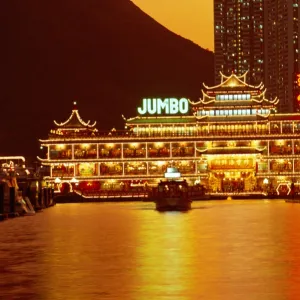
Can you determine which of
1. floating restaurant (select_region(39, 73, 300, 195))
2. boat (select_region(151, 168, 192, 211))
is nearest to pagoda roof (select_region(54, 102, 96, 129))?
floating restaurant (select_region(39, 73, 300, 195))

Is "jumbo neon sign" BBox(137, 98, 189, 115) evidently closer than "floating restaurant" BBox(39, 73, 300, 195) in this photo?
No

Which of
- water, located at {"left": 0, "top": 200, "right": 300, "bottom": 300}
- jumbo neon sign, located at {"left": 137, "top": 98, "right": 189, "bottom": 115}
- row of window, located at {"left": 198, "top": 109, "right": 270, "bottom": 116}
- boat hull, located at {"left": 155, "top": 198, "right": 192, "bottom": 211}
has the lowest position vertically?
water, located at {"left": 0, "top": 200, "right": 300, "bottom": 300}

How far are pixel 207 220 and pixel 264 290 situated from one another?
40.8 metres

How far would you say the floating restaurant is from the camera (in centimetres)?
16975

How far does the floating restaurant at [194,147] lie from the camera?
169750 millimetres

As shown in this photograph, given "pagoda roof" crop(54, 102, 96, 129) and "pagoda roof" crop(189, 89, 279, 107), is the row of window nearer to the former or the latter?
"pagoda roof" crop(189, 89, 279, 107)

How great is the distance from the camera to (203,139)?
171125 mm

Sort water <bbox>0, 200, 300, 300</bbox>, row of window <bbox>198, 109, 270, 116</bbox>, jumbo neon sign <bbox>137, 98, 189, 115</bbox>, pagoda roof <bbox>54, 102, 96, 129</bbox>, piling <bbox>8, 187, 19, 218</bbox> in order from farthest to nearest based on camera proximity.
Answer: pagoda roof <bbox>54, 102, 96, 129</bbox>
jumbo neon sign <bbox>137, 98, 189, 115</bbox>
row of window <bbox>198, 109, 270, 116</bbox>
piling <bbox>8, 187, 19, 218</bbox>
water <bbox>0, 200, 300, 300</bbox>

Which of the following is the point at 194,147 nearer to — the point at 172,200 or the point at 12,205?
the point at 172,200

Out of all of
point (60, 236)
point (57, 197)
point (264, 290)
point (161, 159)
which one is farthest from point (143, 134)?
point (264, 290)

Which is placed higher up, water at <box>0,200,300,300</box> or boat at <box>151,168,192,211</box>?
boat at <box>151,168,192,211</box>

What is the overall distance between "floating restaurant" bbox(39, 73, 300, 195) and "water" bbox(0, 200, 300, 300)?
114m

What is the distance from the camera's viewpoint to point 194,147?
17212cm

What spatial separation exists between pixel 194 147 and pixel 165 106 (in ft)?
30.3
